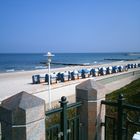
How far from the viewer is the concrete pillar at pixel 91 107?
169 inches

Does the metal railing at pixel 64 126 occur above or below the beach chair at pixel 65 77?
above

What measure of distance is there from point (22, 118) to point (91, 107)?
1.61 metres

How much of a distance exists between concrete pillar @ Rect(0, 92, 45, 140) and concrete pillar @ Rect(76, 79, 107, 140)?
118 cm

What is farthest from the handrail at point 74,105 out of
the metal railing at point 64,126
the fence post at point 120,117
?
the fence post at point 120,117

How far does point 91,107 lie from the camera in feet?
14.3

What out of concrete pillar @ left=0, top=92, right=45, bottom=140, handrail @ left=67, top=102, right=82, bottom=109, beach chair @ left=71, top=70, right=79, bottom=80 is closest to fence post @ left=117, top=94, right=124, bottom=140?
handrail @ left=67, top=102, right=82, bottom=109

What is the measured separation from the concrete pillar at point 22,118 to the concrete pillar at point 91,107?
1.18 meters

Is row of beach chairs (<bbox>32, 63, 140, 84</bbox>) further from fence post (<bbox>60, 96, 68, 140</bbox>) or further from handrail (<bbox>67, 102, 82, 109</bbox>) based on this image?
fence post (<bbox>60, 96, 68, 140</bbox>)

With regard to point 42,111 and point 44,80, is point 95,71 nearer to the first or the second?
point 44,80

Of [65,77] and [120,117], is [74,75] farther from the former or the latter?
[120,117]

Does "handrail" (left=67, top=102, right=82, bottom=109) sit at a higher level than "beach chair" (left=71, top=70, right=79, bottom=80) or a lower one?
higher

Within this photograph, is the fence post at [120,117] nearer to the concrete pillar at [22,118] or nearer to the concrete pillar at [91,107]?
the concrete pillar at [91,107]

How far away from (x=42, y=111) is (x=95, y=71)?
92.3ft

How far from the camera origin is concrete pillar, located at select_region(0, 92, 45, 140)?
3.05 metres
